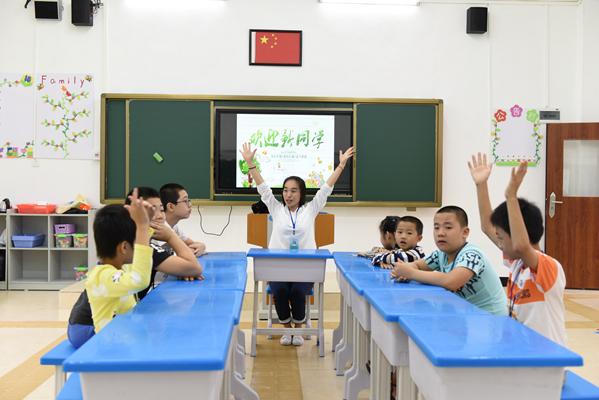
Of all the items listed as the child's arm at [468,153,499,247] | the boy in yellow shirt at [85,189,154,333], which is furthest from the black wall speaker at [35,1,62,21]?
the child's arm at [468,153,499,247]

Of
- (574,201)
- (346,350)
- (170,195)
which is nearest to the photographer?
(170,195)

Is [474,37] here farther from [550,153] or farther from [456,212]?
[456,212]

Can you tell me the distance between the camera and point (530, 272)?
2055mm

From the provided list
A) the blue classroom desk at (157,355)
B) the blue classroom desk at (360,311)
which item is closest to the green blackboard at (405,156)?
the blue classroom desk at (360,311)

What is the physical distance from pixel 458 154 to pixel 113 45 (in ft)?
13.4

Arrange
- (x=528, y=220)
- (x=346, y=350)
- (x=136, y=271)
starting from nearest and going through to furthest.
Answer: (x=136, y=271) < (x=528, y=220) < (x=346, y=350)

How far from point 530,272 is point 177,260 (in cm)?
148

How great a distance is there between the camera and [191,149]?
A: 646 centimetres

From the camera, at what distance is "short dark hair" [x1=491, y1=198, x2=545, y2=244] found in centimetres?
212

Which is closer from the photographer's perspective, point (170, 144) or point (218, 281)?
point (218, 281)

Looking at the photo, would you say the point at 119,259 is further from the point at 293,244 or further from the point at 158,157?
the point at 158,157

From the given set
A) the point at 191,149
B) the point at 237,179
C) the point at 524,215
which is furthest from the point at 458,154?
the point at 524,215

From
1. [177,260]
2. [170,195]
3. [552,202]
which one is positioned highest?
[170,195]

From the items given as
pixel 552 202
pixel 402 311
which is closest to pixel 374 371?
pixel 402 311
